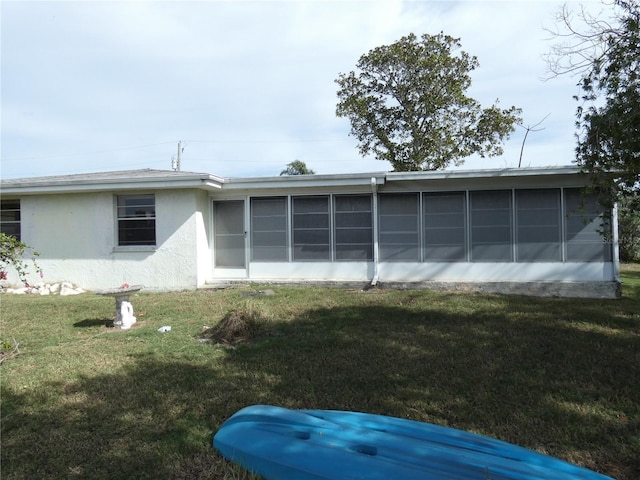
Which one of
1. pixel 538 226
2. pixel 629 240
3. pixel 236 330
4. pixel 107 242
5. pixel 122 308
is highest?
pixel 538 226

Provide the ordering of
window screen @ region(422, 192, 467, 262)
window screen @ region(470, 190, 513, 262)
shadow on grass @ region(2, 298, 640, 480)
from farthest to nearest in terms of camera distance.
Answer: window screen @ region(422, 192, 467, 262) < window screen @ region(470, 190, 513, 262) < shadow on grass @ region(2, 298, 640, 480)

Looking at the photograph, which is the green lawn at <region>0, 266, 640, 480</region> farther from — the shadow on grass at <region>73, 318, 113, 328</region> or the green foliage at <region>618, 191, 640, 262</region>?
the green foliage at <region>618, 191, 640, 262</region>

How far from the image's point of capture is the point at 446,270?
418 inches

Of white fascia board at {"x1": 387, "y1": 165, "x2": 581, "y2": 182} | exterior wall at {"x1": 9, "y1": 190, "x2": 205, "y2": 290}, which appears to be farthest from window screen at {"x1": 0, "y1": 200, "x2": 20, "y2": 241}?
white fascia board at {"x1": 387, "y1": 165, "x2": 581, "y2": 182}

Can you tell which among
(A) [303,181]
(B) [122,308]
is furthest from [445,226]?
(B) [122,308]

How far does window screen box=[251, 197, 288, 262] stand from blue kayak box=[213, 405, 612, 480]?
27.4ft

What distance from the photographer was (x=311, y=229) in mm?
11281

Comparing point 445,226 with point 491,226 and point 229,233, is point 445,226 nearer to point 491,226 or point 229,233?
point 491,226

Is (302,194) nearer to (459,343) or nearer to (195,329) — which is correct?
(195,329)

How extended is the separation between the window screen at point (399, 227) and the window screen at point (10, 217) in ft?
32.3

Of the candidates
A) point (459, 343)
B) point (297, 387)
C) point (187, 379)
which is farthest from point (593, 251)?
point (187, 379)

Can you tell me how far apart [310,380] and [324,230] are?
22.9 ft

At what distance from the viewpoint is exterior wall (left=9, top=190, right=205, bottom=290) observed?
435 inches

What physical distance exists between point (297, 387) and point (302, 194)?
7484mm
